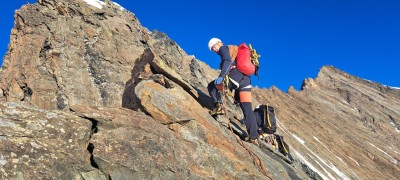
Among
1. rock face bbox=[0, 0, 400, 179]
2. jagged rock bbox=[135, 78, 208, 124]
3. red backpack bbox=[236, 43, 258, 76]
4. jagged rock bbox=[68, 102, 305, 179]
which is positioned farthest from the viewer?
red backpack bbox=[236, 43, 258, 76]

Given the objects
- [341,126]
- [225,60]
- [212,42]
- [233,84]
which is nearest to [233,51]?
[225,60]

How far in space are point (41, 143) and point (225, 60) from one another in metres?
6.94

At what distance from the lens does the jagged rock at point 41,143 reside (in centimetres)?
833

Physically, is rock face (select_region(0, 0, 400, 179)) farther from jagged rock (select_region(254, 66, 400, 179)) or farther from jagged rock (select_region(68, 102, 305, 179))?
jagged rock (select_region(254, 66, 400, 179))

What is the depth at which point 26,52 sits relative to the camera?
53.7 ft

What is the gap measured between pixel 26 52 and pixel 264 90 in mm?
28751

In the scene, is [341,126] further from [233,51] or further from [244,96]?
[233,51]

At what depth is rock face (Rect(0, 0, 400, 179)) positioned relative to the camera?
30.1ft

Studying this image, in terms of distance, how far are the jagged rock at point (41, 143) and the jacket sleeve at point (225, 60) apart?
526 centimetres

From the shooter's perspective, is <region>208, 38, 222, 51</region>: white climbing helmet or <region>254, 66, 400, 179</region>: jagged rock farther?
<region>254, 66, 400, 179</region>: jagged rock

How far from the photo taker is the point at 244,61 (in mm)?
13906

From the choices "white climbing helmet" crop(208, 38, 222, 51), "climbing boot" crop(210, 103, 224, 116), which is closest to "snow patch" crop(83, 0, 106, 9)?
"white climbing helmet" crop(208, 38, 222, 51)

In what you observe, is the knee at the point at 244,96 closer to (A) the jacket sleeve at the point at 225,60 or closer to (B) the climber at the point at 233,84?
(B) the climber at the point at 233,84

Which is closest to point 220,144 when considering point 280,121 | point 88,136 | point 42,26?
point 88,136
